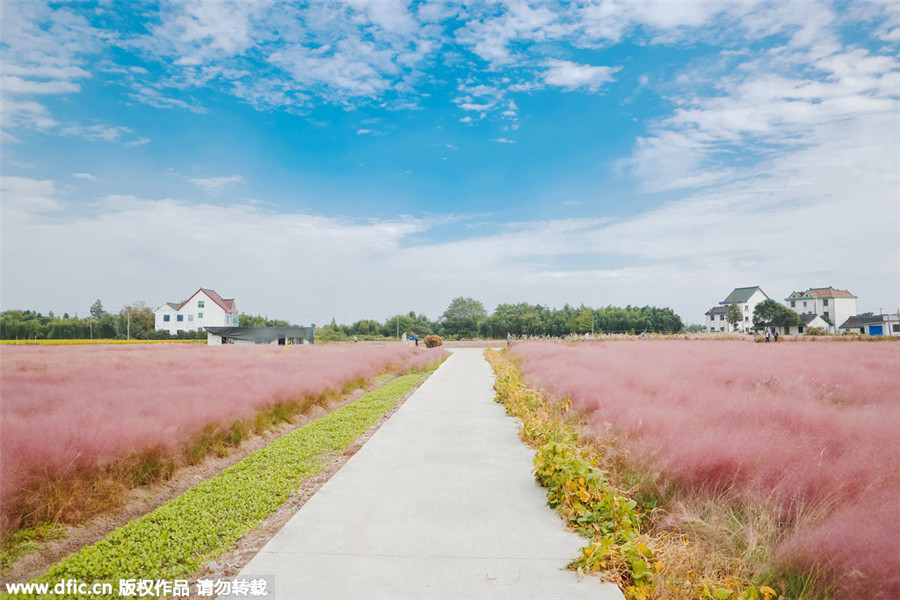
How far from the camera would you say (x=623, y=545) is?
3.36 meters

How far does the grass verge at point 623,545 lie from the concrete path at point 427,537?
6.4 inches

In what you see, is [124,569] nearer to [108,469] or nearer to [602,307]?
[108,469]

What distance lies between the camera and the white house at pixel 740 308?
291 feet

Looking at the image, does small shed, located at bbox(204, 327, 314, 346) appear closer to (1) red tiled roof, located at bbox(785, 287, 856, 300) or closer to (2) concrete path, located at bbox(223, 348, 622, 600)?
(2) concrete path, located at bbox(223, 348, 622, 600)

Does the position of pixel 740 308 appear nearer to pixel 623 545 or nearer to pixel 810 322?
pixel 810 322

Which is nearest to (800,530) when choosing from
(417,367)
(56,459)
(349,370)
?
(56,459)

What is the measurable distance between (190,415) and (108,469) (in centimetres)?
159

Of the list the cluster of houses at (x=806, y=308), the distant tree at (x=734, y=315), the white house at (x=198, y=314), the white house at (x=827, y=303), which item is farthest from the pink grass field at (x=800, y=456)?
the white house at (x=827, y=303)

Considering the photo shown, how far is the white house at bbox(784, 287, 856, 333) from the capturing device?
86.1 m

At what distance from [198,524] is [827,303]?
11153 centimetres

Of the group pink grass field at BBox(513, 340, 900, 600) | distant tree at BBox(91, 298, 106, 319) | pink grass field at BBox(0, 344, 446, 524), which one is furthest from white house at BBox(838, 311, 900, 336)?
distant tree at BBox(91, 298, 106, 319)

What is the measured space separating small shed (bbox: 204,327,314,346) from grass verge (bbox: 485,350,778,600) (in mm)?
36750

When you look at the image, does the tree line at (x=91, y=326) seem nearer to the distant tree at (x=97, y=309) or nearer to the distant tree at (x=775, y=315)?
the distant tree at (x=97, y=309)

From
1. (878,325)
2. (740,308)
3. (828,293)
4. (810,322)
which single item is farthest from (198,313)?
(828,293)
